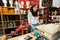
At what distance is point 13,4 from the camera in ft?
11.9

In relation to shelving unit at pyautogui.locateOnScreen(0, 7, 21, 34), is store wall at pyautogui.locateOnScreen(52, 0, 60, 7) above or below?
above

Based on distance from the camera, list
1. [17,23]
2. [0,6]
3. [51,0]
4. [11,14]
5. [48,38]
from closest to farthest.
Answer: [48,38] < [0,6] < [11,14] < [17,23] < [51,0]

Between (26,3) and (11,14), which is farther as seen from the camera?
(26,3)

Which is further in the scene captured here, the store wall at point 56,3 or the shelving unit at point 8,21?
the store wall at point 56,3

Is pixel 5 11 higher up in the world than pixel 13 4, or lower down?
lower down

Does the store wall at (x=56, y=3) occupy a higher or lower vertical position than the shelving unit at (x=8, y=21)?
higher

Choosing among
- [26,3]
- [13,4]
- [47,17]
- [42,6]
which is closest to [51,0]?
[42,6]

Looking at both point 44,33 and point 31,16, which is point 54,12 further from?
point 44,33

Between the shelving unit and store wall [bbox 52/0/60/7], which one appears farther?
store wall [bbox 52/0/60/7]

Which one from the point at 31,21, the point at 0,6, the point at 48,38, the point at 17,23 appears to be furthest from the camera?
the point at 17,23

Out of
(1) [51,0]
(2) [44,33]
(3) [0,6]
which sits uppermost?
(1) [51,0]

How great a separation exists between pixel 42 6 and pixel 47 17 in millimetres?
779

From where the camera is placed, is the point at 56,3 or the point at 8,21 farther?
the point at 56,3

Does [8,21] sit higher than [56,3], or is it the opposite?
[56,3]
